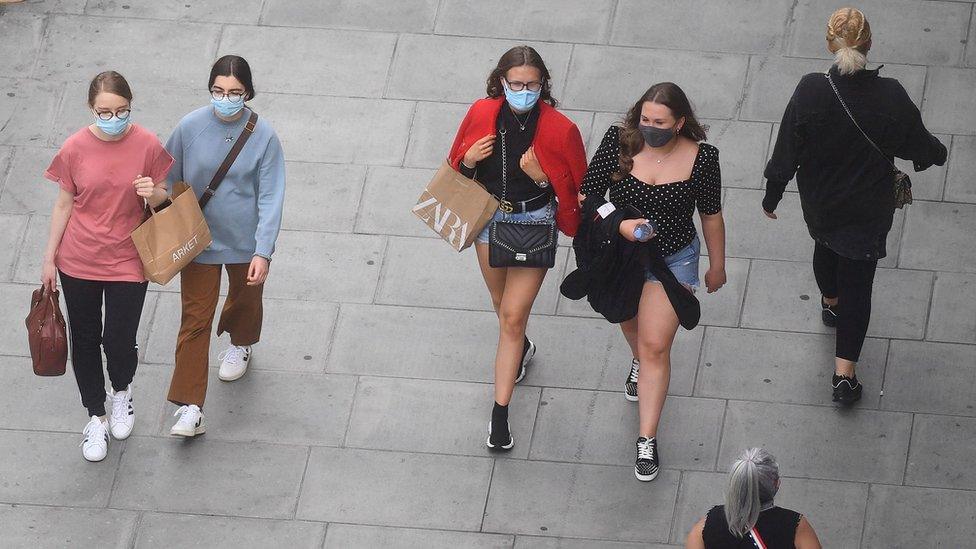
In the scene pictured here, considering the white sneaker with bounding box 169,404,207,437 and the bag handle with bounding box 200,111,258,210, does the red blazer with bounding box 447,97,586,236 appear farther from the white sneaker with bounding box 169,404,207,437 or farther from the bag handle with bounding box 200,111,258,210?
the white sneaker with bounding box 169,404,207,437

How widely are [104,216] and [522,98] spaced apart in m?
1.92

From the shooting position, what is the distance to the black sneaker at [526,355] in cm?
737

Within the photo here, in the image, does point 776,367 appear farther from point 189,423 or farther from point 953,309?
point 189,423

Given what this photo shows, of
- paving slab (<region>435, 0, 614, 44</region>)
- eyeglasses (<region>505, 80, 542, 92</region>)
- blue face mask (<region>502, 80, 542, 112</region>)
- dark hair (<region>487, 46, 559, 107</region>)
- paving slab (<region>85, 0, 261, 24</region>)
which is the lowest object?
blue face mask (<region>502, 80, 542, 112</region>)

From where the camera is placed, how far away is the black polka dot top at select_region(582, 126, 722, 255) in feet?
20.9

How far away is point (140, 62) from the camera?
9.30 meters

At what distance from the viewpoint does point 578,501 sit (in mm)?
6785

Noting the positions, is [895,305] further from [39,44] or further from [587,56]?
[39,44]

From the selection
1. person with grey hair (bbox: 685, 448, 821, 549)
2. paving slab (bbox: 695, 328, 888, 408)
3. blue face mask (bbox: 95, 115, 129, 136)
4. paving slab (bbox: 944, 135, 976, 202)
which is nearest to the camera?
person with grey hair (bbox: 685, 448, 821, 549)

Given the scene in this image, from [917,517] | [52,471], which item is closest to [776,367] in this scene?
[917,517]

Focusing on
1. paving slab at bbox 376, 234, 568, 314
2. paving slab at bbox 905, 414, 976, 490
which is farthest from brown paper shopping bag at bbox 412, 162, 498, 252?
paving slab at bbox 905, 414, 976, 490

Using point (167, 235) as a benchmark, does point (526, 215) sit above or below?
above

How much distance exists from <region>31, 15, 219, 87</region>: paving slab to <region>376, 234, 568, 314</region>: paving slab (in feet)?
6.76

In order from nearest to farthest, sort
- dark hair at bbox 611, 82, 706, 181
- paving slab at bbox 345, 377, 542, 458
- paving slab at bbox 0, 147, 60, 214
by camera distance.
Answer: dark hair at bbox 611, 82, 706, 181 < paving slab at bbox 345, 377, 542, 458 < paving slab at bbox 0, 147, 60, 214
